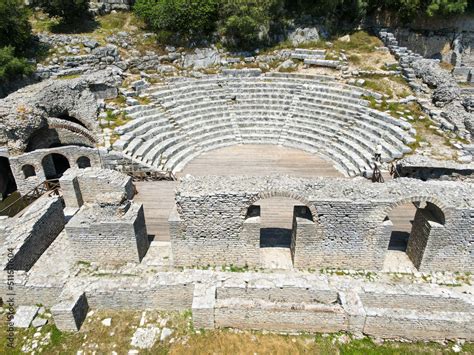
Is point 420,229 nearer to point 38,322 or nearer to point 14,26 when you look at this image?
point 38,322

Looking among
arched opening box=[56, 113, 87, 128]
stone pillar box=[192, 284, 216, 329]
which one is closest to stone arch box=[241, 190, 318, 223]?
stone pillar box=[192, 284, 216, 329]

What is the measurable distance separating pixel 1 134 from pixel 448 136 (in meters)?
21.2

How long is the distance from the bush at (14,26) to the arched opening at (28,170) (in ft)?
29.0

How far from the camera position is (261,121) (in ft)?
63.2

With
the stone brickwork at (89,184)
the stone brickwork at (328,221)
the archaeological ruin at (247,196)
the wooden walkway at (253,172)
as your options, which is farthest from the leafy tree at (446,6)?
the stone brickwork at (89,184)

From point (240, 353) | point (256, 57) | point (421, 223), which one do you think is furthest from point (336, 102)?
point (240, 353)

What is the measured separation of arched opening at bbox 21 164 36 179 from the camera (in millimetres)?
14795

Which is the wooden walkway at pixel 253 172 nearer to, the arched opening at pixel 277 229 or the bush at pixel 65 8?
the arched opening at pixel 277 229

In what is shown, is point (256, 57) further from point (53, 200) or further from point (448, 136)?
point (53, 200)

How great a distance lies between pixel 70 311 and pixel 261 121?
568 inches

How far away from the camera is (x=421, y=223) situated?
30.7ft

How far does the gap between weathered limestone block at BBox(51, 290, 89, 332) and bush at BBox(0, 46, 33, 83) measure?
14.6 metres

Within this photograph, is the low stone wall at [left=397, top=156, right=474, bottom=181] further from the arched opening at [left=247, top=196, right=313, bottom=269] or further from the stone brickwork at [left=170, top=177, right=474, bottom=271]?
the arched opening at [left=247, top=196, right=313, bottom=269]

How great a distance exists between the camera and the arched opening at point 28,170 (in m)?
14.8
